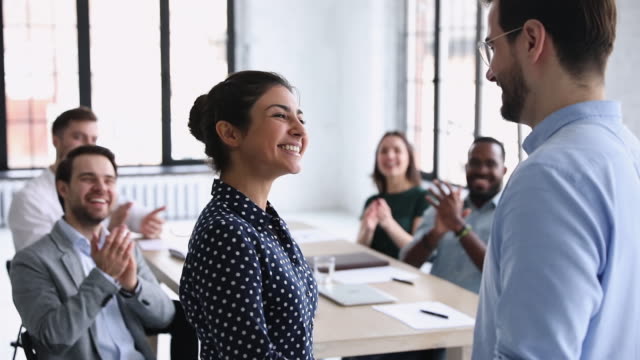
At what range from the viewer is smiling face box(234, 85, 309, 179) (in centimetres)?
179

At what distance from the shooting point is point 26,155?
906 centimetres

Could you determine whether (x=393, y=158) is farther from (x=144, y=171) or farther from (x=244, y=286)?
(x=144, y=171)

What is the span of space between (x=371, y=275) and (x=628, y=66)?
8.74 ft

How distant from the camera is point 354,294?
10.6ft

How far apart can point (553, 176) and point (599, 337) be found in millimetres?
227

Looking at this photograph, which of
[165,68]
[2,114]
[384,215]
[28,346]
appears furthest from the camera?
[165,68]

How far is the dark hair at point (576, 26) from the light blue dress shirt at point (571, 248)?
6 centimetres

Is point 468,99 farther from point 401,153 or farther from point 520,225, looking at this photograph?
point 520,225

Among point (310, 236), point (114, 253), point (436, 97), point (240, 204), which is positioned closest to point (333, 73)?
point (436, 97)

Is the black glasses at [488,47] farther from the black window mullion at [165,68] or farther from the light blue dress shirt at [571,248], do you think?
the black window mullion at [165,68]

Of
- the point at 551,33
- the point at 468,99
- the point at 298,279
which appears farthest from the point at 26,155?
the point at 551,33

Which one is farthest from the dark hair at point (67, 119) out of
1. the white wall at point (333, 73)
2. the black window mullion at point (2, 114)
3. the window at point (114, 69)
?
the white wall at point (333, 73)

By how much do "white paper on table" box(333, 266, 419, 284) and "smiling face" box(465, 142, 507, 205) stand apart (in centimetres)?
48

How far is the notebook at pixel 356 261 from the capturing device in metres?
3.78
